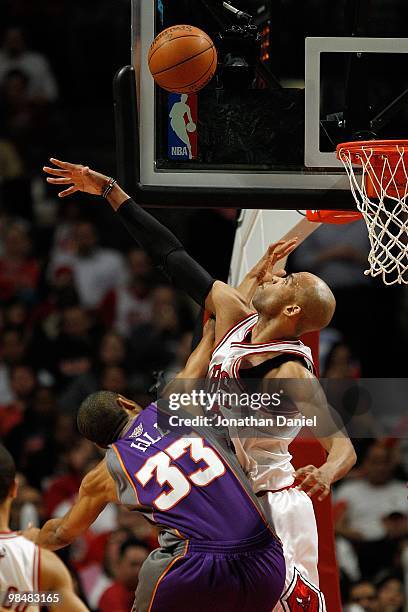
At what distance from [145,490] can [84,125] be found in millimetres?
5972

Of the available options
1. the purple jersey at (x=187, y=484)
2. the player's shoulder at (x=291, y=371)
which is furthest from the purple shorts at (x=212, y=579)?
the player's shoulder at (x=291, y=371)

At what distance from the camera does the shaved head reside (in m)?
4.49

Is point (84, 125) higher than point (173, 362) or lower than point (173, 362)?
higher

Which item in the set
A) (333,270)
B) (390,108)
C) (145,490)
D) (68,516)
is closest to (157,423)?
(145,490)

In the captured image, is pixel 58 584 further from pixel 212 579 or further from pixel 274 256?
pixel 274 256

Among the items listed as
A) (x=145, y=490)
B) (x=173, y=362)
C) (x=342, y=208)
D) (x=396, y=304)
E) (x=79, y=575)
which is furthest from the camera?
(x=396, y=304)

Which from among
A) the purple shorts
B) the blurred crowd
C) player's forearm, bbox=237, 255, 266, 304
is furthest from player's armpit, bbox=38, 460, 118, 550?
the blurred crowd

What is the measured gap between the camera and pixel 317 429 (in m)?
4.65

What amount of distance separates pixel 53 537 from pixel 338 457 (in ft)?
3.99

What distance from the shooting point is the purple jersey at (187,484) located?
420 cm

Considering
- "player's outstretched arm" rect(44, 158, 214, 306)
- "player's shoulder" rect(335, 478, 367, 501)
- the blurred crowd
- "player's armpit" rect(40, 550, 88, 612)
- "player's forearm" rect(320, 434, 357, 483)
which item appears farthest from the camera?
"player's shoulder" rect(335, 478, 367, 501)

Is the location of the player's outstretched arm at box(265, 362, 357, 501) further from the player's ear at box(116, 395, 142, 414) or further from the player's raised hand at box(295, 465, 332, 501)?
the player's ear at box(116, 395, 142, 414)

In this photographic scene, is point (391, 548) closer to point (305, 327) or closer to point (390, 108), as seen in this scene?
point (305, 327)

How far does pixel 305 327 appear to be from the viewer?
454 centimetres
